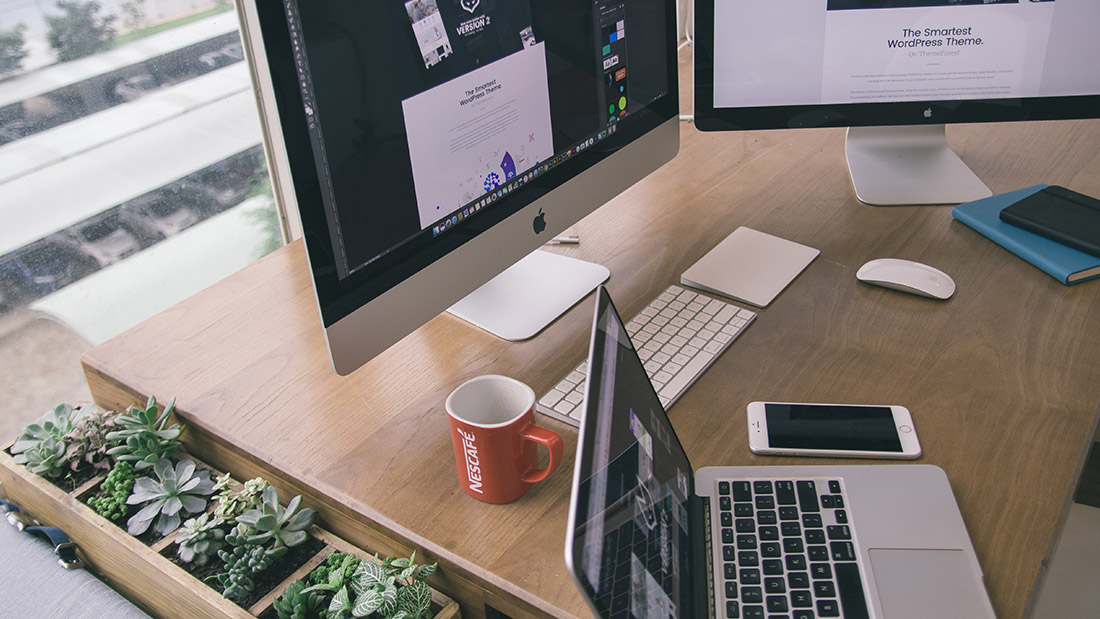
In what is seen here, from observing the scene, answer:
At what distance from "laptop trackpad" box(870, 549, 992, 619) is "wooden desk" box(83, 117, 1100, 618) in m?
0.02

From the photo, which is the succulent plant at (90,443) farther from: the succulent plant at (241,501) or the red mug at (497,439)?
the red mug at (497,439)

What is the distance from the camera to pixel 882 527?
780mm

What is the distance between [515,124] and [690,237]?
1.32ft

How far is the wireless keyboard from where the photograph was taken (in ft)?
3.13

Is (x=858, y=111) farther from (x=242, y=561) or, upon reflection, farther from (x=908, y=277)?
(x=242, y=561)

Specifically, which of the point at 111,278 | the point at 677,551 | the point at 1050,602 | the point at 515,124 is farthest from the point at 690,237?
the point at 111,278

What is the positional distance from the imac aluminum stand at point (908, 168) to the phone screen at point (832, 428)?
1.69 feet

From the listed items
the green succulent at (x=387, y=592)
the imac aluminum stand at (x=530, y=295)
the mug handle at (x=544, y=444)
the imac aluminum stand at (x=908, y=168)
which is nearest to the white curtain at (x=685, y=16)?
the imac aluminum stand at (x=908, y=168)

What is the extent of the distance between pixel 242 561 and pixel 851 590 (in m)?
0.59

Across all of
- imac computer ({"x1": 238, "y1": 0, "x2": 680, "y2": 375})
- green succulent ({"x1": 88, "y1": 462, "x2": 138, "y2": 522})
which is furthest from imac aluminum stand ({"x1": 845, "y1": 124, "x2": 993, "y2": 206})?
green succulent ({"x1": 88, "y1": 462, "x2": 138, "y2": 522})

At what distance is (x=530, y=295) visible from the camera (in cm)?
113

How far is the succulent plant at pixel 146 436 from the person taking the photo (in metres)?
0.98

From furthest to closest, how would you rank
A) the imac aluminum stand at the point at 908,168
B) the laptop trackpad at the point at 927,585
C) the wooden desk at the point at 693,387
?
the imac aluminum stand at the point at 908,168, the wooden desk at the point at 693,387, the laptop trackpad at the point at 927,585

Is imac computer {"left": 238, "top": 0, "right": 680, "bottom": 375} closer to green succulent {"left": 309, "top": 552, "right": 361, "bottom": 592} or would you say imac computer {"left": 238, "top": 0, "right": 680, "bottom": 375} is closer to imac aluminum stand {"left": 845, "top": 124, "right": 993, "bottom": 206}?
green succulent {"left": 309, "top": 552, "right": 361, "bottom": 592}
